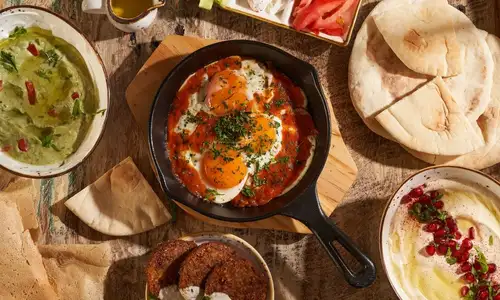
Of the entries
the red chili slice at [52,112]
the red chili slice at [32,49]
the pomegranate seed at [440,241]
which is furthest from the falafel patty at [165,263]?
the pomegranate seed at [440,241]

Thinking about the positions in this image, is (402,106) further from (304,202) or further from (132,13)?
(132,13)

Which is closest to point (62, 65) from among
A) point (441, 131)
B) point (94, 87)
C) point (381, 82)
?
point (94, 87)

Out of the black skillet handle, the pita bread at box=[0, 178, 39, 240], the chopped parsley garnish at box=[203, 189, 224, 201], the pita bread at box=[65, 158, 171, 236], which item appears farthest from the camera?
the pita bread at box=[0, 178, 39, 240]

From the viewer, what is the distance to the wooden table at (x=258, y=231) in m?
4.99

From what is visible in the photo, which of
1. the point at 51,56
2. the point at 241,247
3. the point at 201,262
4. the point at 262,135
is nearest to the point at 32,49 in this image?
the point at 51,56

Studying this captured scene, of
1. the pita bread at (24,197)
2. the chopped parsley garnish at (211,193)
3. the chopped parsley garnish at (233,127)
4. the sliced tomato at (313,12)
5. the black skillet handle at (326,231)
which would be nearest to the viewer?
the black skillet handle at (326,231)

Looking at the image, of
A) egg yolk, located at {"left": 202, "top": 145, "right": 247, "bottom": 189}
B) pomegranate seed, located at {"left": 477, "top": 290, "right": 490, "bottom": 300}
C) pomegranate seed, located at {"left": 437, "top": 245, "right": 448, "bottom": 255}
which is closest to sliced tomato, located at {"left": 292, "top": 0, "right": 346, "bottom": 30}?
egg yolk, located at {"left": 202, "top": 145, "right": 247, "bottom": 189}

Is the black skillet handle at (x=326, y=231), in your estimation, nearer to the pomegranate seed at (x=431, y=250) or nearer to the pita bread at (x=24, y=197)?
the pomegranate seed at (x=431, y=250)

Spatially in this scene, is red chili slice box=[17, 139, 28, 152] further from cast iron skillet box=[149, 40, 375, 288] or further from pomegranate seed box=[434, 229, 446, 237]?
pomegranate seed box=[434, 229, 446, 237]

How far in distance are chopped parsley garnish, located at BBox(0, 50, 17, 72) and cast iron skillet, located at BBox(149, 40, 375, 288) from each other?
1.25m

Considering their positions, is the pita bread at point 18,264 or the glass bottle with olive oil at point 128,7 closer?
the glass bottle with olive oil at point 128,7

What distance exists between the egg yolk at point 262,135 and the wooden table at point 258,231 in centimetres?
69

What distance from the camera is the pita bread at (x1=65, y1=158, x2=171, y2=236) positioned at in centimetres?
491

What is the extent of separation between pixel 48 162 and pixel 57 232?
2.38 ft
